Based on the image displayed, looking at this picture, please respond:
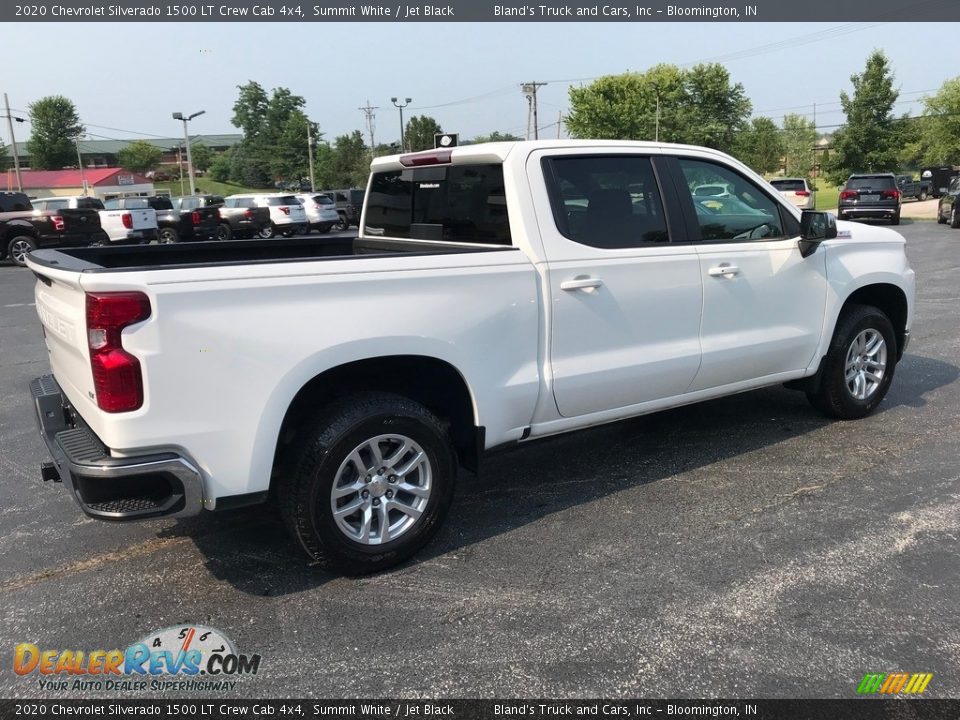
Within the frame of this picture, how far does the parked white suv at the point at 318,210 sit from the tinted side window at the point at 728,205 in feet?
83.7

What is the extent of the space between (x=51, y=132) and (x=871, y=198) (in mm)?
115828

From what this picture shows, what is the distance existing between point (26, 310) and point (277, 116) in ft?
308

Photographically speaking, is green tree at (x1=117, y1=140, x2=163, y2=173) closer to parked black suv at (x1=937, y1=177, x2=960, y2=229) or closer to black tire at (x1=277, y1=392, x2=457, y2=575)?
parked black suv at (x1=937, y1=177, x2=960, y2=229)

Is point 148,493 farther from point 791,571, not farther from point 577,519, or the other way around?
point 791,571

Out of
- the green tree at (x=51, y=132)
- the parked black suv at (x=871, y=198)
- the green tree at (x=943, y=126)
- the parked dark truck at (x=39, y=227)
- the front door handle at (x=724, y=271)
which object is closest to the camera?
the front door handle at (x=724, y=271)

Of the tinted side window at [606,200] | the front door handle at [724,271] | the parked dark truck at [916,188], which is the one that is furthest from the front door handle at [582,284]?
the parked dark truck at [916,188]

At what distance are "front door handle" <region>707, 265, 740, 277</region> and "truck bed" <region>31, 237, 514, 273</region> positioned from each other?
1.36m

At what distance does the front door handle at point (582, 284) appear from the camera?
3.96 metres

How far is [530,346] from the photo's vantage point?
3.88m

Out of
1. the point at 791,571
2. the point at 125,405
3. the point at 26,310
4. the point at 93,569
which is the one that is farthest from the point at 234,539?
the point at 26,310

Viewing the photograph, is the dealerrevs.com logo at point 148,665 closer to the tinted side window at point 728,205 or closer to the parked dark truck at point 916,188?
the tinted side window at point 728,205

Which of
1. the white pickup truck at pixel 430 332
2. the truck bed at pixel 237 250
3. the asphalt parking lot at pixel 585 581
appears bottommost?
the asphalt parking lot at pixel 585 581

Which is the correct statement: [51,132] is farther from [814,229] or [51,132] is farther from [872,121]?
[814,229]

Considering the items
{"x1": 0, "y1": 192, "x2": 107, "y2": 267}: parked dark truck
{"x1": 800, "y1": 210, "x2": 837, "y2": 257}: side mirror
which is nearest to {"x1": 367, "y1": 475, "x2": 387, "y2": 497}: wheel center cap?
{"x1": 800, "y1": 210, "x2": 837, "y2": 257}: side mirror
